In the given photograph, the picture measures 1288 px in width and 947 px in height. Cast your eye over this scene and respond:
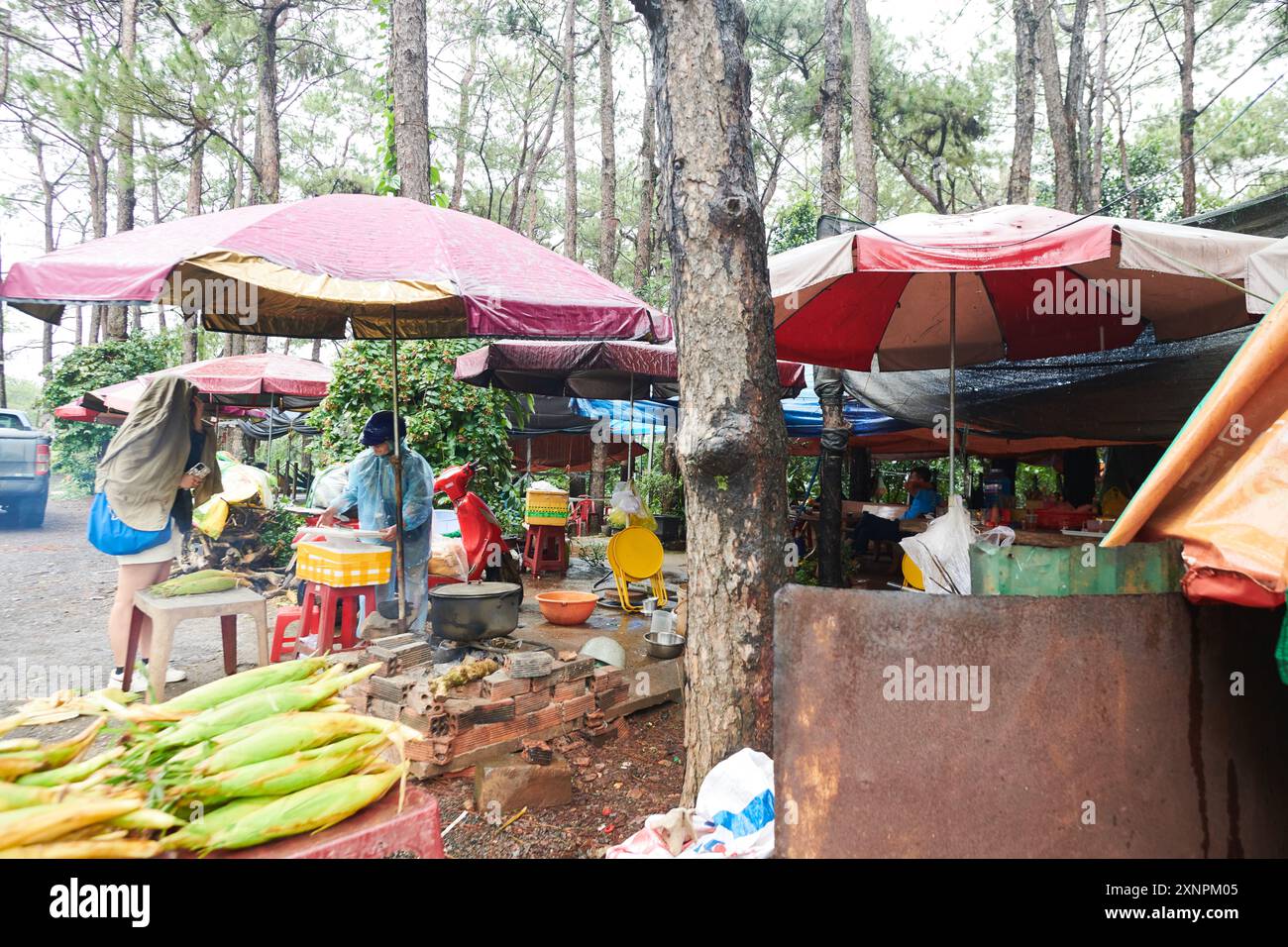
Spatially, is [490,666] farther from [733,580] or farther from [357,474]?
[357,474]

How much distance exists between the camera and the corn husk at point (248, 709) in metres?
1.81

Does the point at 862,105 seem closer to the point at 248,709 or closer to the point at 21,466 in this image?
the point at 248,709

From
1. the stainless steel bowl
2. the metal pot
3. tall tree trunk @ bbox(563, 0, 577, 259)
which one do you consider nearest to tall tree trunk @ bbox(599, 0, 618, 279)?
tall tree trunk @ bbox(563, 0, 577, 259)

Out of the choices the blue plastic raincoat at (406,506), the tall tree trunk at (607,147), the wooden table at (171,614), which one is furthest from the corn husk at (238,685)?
the tall tree trunk at (607,147)

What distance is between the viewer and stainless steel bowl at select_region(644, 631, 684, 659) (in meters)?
5.80

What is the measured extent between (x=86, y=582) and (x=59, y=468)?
15.2m

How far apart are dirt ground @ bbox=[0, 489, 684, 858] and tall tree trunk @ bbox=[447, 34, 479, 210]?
59.6 ft

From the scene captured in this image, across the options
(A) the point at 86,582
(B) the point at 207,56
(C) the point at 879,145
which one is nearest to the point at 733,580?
(A) the point at 86,582

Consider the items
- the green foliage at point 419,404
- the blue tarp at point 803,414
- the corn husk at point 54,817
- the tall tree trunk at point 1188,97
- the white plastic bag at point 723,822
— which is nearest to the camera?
the corn husk at point 54,817

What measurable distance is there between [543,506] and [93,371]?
13.6 metres

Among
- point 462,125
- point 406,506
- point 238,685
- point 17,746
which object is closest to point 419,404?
point 406,506

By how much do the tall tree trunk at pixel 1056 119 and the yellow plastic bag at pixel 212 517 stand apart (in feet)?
42.9

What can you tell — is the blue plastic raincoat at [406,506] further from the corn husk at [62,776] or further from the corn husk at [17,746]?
the corn husk at [62,776]

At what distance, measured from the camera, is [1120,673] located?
6.79 feet
